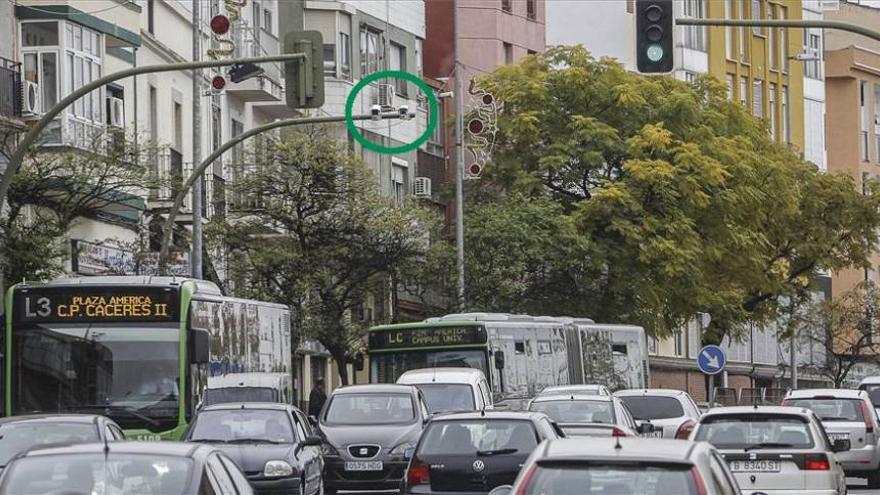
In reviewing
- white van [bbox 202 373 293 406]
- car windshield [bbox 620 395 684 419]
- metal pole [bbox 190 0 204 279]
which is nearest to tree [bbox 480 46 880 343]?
metal pole [bbox 190 0 204 279]

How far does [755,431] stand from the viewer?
75.5 feet

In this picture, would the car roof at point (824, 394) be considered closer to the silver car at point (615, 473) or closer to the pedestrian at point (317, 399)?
the pedestrian at point (317, 399)

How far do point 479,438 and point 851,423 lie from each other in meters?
13.7

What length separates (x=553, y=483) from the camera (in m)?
13.3

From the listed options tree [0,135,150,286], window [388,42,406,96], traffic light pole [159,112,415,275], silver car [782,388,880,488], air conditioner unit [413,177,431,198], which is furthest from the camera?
air conditioner unit [413,177,431,198]

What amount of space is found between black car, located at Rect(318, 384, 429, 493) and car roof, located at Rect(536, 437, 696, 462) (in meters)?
17.0

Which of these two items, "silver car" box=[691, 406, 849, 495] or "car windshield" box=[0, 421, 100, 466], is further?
"silver car" box=[691, 406, 849, 495]

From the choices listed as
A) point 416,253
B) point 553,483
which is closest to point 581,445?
point 553,483

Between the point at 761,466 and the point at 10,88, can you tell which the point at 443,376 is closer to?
the point at 10,88

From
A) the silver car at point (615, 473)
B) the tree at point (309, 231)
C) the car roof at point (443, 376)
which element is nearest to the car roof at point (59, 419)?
the silver car at point (615, 473)

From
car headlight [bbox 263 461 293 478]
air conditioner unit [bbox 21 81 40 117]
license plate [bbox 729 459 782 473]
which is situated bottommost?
car headlight [bbox 263 461 293 478]

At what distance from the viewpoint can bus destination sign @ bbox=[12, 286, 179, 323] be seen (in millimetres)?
28219

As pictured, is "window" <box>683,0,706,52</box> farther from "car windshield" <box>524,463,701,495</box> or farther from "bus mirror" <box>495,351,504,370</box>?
"car windshield" <box>524,463,701,495</box>

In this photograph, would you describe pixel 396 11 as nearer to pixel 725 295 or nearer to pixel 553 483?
pixel 725 295
